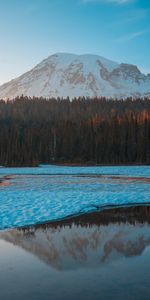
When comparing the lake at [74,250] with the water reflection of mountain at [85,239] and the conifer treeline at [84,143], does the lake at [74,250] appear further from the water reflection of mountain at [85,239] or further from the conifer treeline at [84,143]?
the conifer treeline at [84,143]

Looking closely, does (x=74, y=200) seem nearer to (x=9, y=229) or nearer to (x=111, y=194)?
(x=111, y=194)

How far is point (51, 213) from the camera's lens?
60.5 feet

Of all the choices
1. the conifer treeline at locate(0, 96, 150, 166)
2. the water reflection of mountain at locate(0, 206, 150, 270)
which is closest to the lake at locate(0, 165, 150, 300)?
the water reflection of mountain at locate(0, 206, 150, 270)

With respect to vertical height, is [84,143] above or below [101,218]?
above

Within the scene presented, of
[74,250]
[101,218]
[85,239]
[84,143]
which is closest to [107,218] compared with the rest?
[101,218]

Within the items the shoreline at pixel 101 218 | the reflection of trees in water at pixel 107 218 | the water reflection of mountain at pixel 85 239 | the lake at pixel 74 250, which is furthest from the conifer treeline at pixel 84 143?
the water reflection of mountain at pixel 85 239

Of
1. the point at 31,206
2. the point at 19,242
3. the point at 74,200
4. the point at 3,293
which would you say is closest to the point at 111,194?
the point at 74,200

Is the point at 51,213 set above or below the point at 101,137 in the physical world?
below

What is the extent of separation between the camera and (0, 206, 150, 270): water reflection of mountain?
11.0m

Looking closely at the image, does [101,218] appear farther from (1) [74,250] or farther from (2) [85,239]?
(1) [74,250]

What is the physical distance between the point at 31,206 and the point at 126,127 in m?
95.3

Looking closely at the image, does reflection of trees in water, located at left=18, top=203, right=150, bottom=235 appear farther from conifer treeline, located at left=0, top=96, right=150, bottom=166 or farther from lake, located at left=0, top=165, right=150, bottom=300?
conifer treeline, located at left=0, top=96, right=150, bottom=166

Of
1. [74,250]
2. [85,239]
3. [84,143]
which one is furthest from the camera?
[84,143]

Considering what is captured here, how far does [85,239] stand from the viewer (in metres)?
13.1
